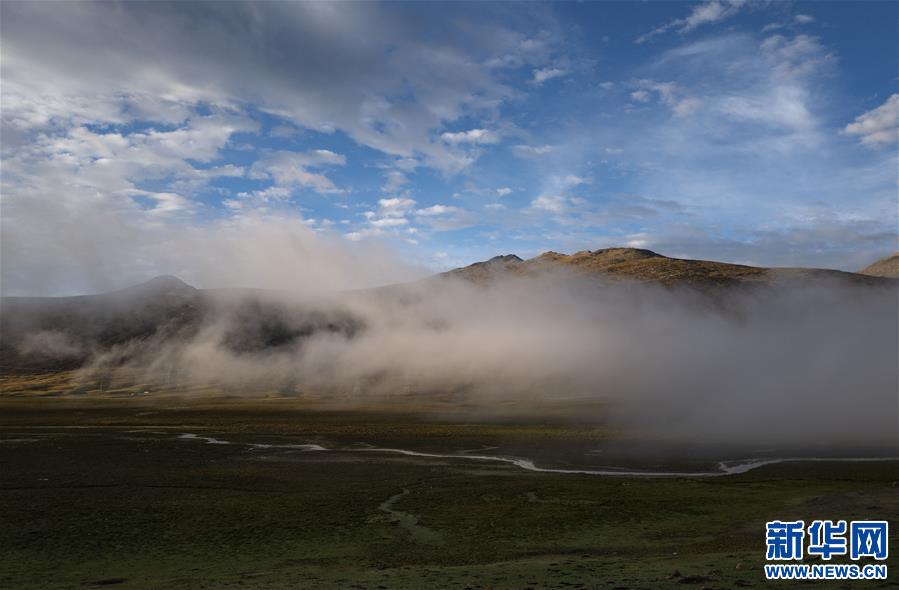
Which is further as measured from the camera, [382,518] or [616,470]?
[616,470]

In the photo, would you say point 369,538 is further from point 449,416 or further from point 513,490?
point 449,416

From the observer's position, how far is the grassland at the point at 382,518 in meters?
22.0

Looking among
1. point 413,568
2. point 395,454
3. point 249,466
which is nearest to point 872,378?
point 395,454

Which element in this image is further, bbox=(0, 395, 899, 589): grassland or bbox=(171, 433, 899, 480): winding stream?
bbox=(171, 433, 899, 480): winding stream

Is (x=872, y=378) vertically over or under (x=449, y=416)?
over

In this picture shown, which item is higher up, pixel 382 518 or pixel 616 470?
pixel 382 518

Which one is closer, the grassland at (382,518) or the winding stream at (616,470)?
the grassland at (382,518)

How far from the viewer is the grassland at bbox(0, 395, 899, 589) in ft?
72.2

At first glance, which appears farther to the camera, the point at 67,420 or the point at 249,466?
the point at 67,420

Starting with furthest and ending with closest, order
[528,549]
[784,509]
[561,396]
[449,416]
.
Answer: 1. [561,396]
2. [449,416]
3. [784,509]
4. [528,549]

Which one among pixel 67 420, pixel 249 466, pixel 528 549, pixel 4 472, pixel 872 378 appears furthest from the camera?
pixel 872 378

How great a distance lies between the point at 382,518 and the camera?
3341 centimetres

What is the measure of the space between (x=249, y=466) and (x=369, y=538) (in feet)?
93.6

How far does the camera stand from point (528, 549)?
88.1 feet
